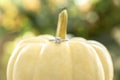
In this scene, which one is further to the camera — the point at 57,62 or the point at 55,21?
the point at 55,21

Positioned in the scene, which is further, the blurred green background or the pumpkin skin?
the blurred green background

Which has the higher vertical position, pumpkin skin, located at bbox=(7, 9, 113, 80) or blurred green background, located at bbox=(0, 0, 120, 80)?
blurred green background, located at bbox=(0, 0, 120, 80)

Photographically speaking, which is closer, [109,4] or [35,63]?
[35,63]

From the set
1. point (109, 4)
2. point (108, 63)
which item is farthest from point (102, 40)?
point (108, 63)

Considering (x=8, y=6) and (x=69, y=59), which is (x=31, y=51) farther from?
(x=8, y=6)

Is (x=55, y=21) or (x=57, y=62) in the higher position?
(x=55, y=21)
